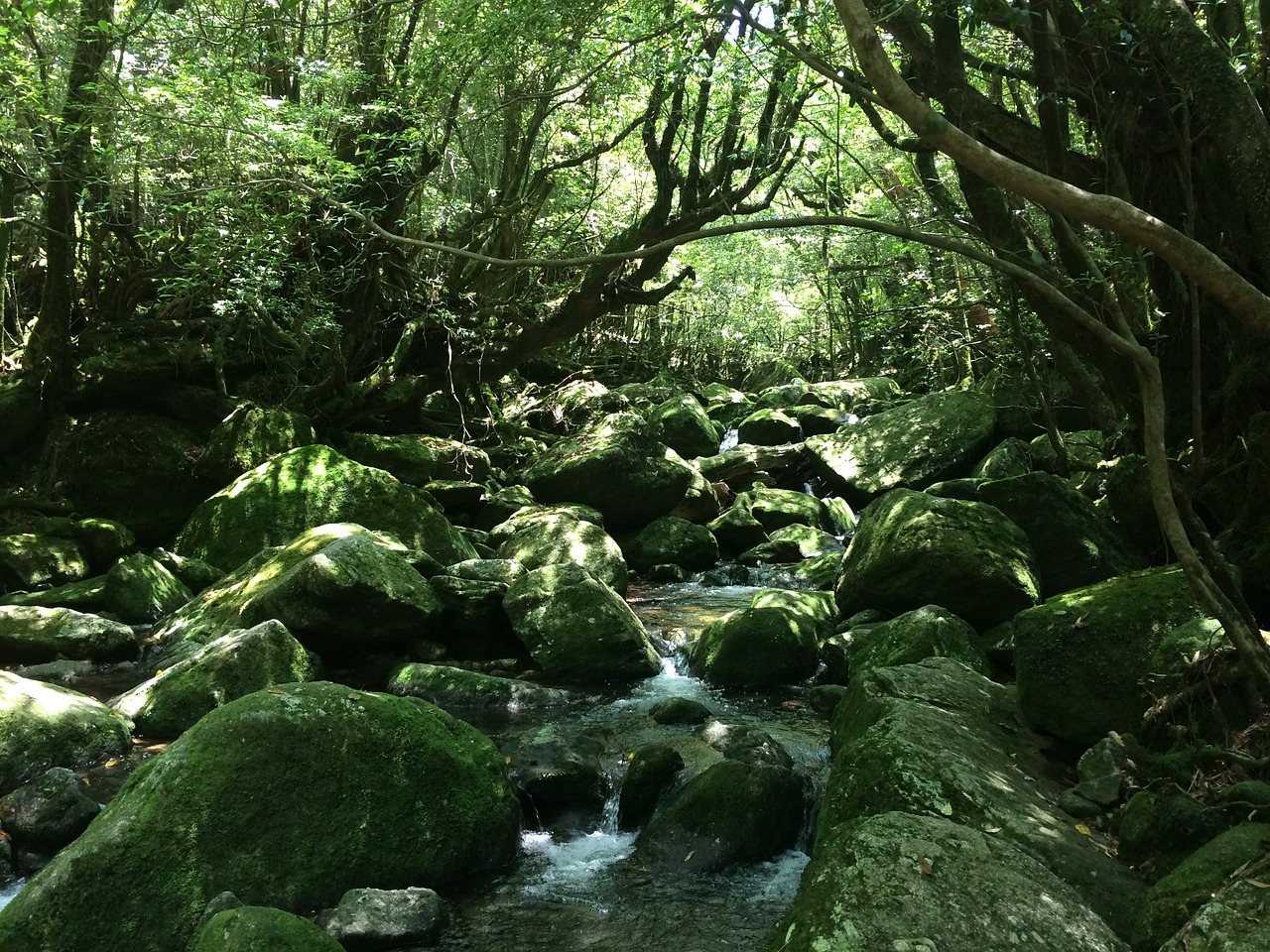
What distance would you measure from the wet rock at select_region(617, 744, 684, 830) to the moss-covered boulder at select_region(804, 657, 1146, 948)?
1.16 metres

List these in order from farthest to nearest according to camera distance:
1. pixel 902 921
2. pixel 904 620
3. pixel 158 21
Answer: pixel 158 21
pixel 904 620
pixel 902 921

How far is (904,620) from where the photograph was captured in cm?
706

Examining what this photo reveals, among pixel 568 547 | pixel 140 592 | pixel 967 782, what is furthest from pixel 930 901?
pixel 140 592

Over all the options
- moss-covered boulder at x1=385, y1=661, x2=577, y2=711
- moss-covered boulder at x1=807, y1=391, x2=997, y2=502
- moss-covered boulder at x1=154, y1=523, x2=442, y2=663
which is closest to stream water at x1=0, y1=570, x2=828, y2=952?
moss-covered boulder at x1=385, y1=661, x2=577, y2=711

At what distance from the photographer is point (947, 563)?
770 centimetres

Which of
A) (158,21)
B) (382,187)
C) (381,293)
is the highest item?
(158,21)

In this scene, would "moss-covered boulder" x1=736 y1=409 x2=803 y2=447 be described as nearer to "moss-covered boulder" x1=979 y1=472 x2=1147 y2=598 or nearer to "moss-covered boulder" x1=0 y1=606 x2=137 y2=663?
"moss-covered boulder" x1=979 y1=472 x2=1147 y2=598

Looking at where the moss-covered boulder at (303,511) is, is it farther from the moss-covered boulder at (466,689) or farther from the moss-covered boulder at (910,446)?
the moss-covered boulder at (910,446)

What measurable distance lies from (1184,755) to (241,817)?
425 cm

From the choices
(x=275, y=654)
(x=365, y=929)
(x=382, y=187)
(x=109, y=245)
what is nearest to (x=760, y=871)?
(x=365, y=929)

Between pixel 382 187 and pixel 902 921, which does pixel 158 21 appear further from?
pixel 902 921

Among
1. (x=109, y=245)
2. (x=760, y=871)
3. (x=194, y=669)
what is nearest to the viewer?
(x=760, y=871)

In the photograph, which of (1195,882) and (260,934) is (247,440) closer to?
(260,934)

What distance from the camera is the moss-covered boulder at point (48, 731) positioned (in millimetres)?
5449
